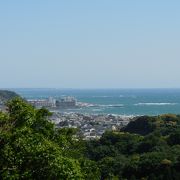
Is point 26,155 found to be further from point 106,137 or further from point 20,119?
point 106,137

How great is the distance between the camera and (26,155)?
998 centimetres

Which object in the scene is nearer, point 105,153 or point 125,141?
point 105,153

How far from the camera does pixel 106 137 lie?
39.2 m

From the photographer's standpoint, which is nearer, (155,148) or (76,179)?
(76,179)

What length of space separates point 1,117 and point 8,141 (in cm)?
147

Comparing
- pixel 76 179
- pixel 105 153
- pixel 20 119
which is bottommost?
pixel 105 153

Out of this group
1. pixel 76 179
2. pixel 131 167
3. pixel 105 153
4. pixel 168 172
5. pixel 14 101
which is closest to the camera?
pixel 76 179

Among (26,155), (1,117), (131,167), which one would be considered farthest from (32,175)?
(131,167)

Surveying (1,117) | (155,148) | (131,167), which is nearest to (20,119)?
(1,117)

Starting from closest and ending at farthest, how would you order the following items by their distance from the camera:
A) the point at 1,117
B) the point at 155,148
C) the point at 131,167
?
1. the point at 1,117
2. the point at 131,167
3. the point at 155,148

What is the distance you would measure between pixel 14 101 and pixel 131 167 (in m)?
15.5

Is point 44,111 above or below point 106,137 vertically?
above

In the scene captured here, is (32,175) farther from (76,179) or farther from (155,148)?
(155,148)

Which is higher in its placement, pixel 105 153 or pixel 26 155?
pixel 26 155
